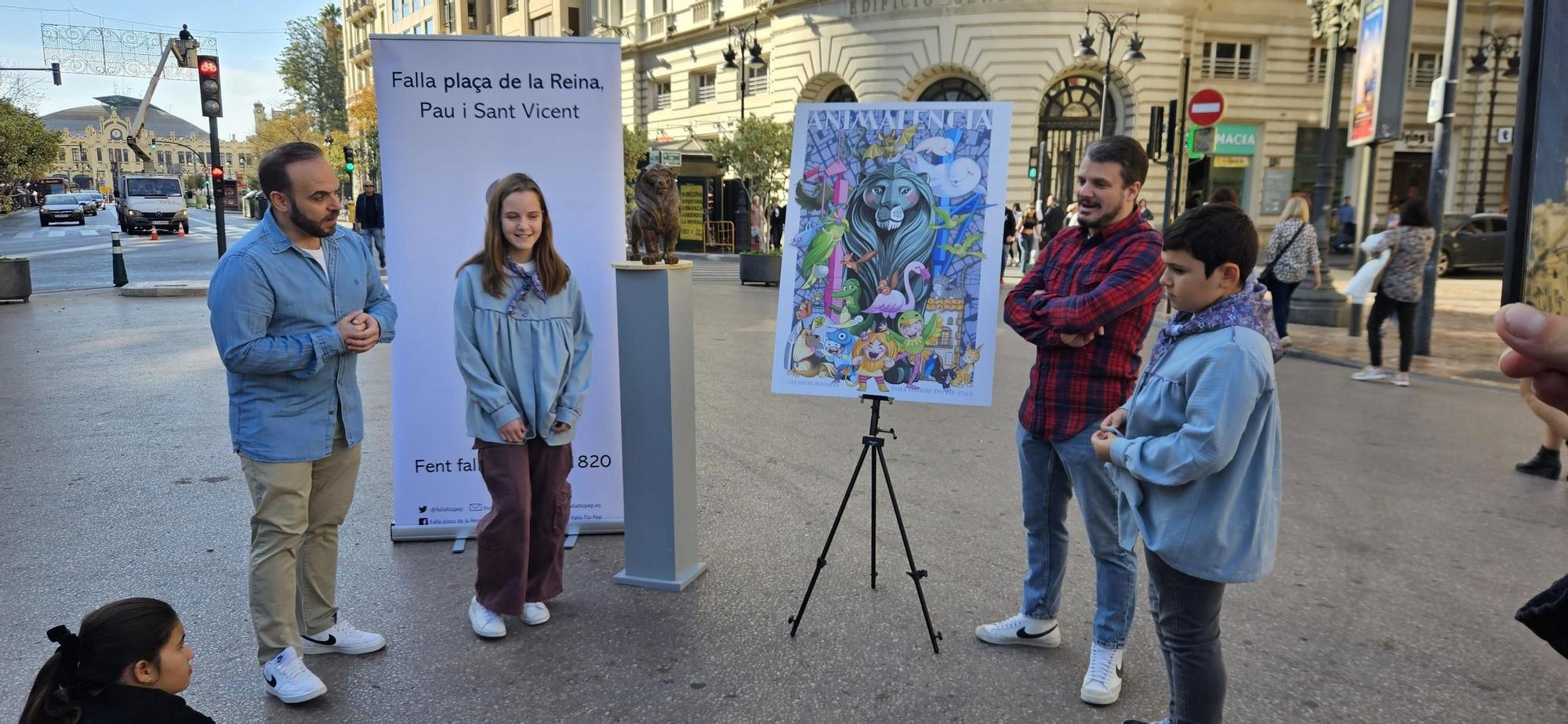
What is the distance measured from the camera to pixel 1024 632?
372cm

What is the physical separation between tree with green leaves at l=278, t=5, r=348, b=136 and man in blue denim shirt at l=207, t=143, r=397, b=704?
76.3m

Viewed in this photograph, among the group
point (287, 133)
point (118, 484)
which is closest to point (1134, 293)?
point (118, 484)

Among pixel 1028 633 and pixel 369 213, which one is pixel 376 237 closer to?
pixel 369 213

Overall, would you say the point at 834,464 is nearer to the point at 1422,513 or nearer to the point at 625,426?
the point at 625,426

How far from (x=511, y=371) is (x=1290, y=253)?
9.22 m

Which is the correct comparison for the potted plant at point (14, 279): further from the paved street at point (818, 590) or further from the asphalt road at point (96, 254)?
the paved street at point (818, 590)

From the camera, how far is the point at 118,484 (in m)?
5.70

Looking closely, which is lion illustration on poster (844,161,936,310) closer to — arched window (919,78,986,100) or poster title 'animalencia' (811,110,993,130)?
poster title 'animalencia' (811,110,993,130)

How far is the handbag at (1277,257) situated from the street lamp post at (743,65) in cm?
1628

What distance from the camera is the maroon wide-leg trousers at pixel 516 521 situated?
3.82 m

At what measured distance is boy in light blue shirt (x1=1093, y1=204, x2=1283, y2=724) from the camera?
8.09ft

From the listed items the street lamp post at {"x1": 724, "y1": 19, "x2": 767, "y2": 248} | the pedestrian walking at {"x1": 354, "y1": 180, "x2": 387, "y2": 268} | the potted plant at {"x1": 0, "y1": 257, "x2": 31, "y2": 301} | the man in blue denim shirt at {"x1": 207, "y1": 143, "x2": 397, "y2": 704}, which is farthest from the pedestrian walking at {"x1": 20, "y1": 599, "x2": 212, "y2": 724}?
the street lamp post at {"x1": 724, "y1": 19, "x2": 767, "y2": 248}

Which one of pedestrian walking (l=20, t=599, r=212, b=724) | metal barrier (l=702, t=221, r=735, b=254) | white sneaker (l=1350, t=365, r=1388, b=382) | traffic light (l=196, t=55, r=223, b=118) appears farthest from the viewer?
metal barrier (l=702, t=221, r=735, b=254)

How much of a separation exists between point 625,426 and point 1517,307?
349 centimetres
